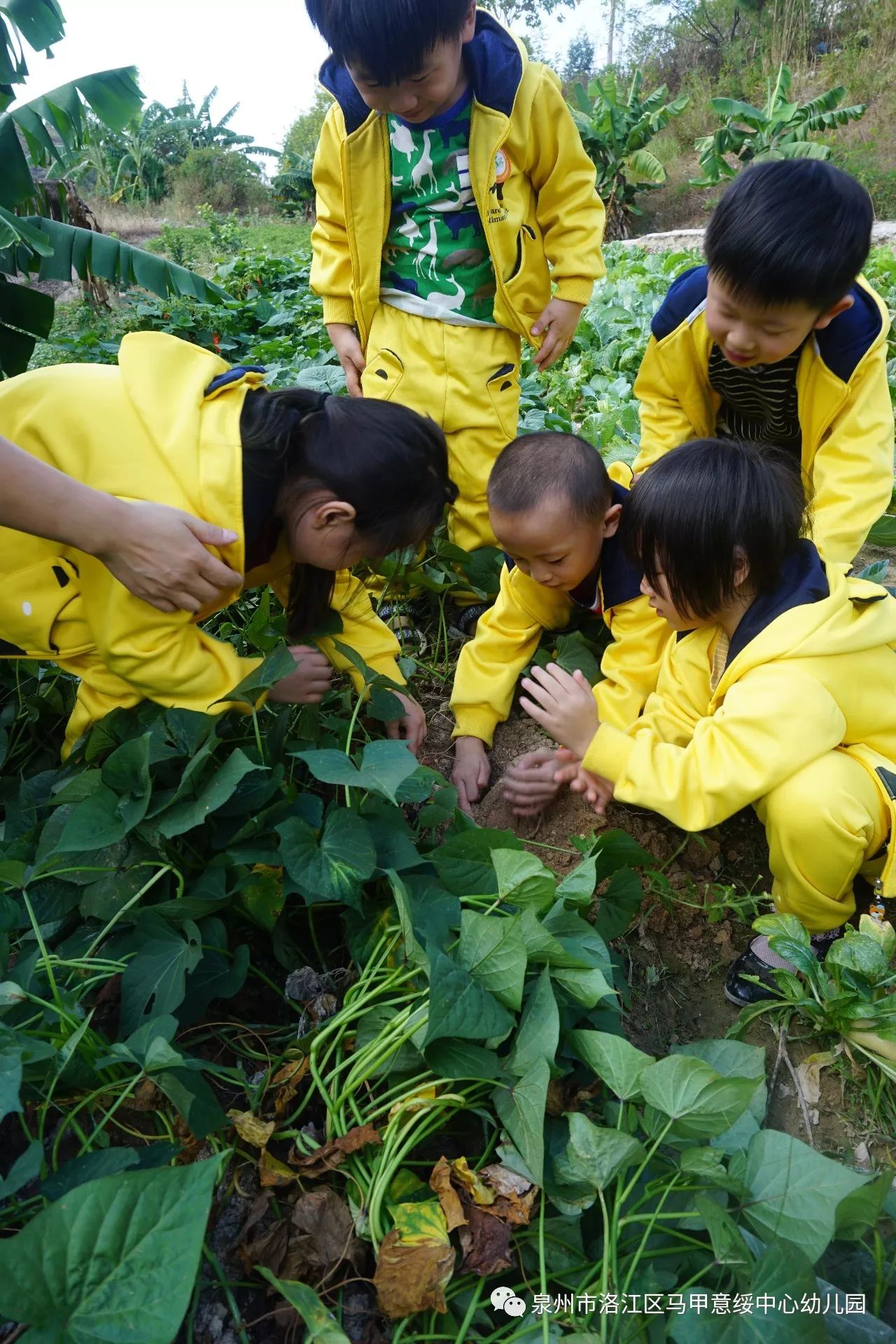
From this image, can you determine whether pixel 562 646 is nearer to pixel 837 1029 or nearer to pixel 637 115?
pixel 837 1029

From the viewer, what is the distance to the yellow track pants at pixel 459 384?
2.30 metres

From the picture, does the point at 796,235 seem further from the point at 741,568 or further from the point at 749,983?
the point at 749,983

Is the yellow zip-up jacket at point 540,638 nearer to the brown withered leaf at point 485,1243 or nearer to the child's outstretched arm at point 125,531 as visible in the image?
the child's outstretched arm at point 125,531

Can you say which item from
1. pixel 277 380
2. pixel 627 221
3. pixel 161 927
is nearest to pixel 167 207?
pixel 627 221

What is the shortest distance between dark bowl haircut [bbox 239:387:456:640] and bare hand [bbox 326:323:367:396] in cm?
98

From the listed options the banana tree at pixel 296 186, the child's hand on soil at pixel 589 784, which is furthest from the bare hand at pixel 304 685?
the banana tree at pixel 296 186

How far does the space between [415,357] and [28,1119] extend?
1901 millimetres

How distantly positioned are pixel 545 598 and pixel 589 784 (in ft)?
1.82

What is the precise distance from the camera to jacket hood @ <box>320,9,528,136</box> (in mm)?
2037

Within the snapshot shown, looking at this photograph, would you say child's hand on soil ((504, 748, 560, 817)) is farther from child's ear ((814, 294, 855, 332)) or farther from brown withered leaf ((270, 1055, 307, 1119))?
child's ear ((814, 294, 855, 332))

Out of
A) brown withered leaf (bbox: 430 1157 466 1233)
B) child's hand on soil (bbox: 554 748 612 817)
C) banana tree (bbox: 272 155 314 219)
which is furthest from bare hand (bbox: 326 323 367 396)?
banana tree (bbox: 272 155 314 219)

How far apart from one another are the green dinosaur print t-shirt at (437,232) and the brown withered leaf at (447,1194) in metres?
1.96

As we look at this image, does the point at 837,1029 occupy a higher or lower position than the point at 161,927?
lower

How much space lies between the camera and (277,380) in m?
3.42
